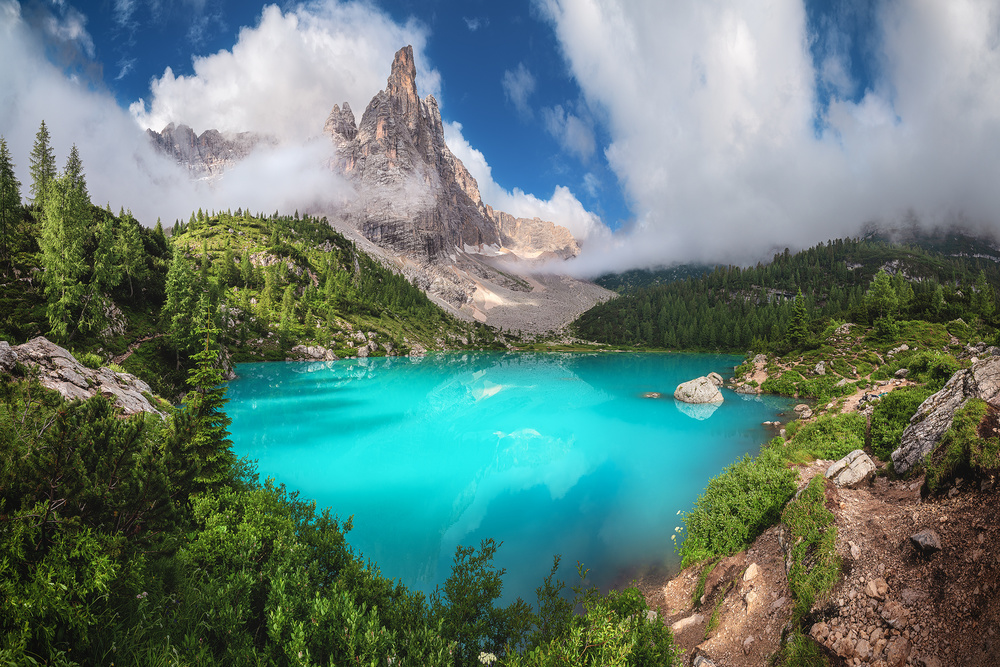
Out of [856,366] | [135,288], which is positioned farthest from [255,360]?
[856,366]

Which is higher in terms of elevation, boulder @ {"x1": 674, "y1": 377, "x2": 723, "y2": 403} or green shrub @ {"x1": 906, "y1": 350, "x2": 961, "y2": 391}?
green shrub @ {"x1": 906, "y1": 350, "x2": 961, "y2": 391}

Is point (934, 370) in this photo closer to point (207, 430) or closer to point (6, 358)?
point (207, 430)

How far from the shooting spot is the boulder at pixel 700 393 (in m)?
49.3

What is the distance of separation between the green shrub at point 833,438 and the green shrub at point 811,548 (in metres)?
8.26

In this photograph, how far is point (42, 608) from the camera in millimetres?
3826

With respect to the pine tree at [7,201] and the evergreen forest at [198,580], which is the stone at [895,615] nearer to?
the evergreen forest at [198,580]

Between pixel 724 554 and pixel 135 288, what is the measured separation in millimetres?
76210

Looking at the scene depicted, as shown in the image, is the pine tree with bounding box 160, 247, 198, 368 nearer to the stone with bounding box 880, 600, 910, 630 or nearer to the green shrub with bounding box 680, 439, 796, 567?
the green shrub with bounding box 680, 439, 796, 567

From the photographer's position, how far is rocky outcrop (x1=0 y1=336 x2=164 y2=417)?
1805 centimetres

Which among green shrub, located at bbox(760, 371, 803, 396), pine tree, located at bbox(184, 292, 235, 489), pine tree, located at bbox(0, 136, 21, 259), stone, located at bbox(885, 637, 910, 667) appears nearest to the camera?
stone, located at bbox(885, 637, 910, 667)

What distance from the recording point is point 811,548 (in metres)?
8.86

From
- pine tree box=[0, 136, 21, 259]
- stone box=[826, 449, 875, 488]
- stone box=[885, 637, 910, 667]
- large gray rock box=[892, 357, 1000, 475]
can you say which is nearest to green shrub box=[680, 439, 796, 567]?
stone box=[826, 449, 875, 488]

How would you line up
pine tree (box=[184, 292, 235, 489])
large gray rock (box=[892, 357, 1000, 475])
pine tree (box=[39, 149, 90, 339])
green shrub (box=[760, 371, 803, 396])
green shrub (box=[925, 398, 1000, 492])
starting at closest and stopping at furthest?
green shrub (box=[925, 398, 1000, 492])
large gray rock (box=[892, 357, 1000, 475])
pine tree (box=[184, 292, 235, 489])
pine tree (box=[39, 149, 90, 339])
green shrub (box=[760, 371, 803, 396])

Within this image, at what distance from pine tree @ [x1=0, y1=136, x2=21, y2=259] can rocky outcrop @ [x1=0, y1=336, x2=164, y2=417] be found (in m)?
34.6
